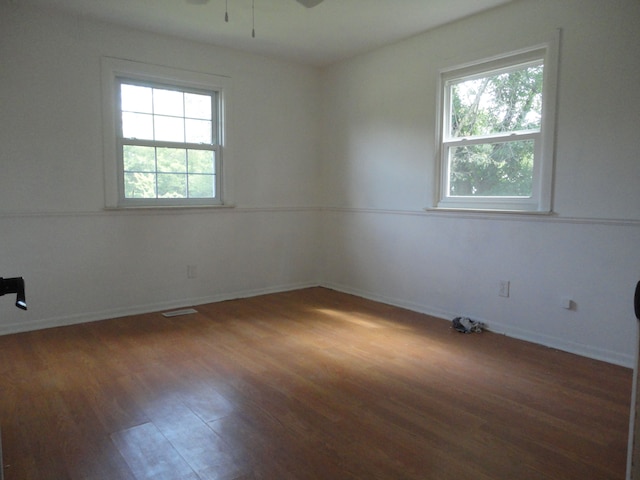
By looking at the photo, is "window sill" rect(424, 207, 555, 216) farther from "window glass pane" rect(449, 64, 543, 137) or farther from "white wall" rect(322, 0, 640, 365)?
"window glass pane" rect(449, 64, 543, 137)

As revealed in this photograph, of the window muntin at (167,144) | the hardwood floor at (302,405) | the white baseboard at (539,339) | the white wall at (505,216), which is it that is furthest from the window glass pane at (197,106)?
the white baseboard at (539,339)

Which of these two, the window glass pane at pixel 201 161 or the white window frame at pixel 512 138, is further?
the window glass pane at pixel 201 161

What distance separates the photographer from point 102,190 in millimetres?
3906

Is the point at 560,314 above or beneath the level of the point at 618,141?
beneath

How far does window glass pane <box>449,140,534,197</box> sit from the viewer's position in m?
3.46

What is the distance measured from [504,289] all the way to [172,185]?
311 cm

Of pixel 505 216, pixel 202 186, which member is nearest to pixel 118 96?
pixel 202 186

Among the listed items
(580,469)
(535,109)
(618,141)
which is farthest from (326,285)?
(580,469)

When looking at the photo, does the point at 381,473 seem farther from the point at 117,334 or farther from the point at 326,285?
the point at 326,285

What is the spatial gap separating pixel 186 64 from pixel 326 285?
281 centimetres

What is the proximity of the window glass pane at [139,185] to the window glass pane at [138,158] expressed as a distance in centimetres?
5

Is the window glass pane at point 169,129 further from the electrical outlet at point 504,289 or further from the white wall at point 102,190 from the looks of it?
the electrical outlet at point 504,289

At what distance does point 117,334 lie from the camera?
11.7ft

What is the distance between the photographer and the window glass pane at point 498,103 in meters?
3.40
